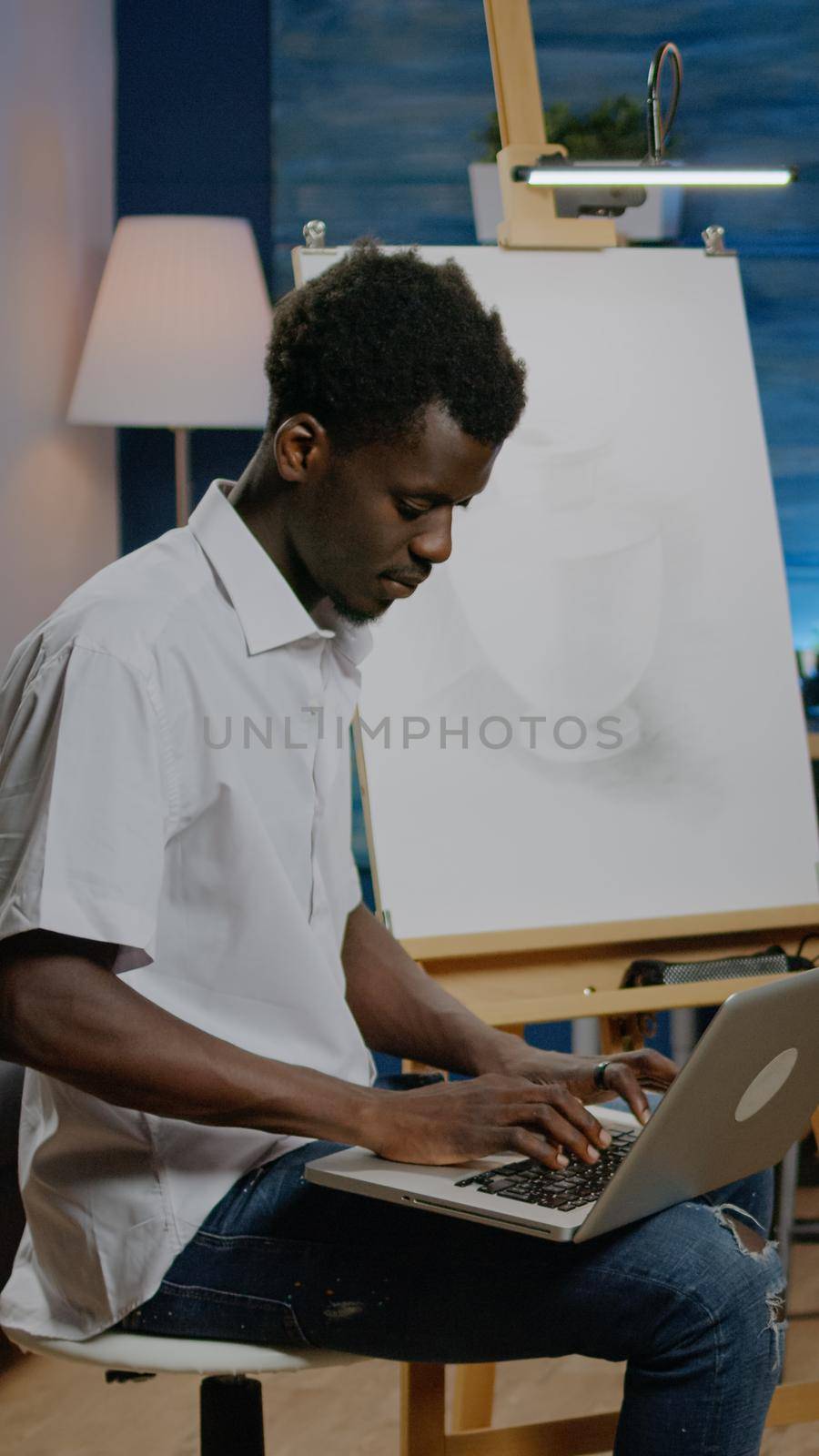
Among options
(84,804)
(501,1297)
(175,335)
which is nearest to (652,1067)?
(501,1297)

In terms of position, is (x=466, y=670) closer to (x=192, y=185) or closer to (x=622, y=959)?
(x=622, y=959)

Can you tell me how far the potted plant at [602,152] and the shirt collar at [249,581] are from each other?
1.79 metres

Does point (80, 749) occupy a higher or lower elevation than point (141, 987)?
higher

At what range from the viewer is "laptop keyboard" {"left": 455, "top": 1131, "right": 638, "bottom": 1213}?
0.93m

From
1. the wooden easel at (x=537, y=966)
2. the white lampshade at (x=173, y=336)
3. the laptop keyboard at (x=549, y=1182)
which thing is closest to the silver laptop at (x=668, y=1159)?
the laptop keyboard at (x=549, y=1182)

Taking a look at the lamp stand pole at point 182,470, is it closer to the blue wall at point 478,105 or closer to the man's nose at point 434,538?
the blue wall at point 478,105

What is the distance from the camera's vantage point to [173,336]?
2.45m

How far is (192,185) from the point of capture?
112 inches

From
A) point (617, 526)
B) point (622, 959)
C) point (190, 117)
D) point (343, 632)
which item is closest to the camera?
point (343, 632)

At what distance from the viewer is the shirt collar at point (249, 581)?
108 cm

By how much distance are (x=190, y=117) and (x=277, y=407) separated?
6.44 ft

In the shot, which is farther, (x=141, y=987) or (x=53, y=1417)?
(x=53, y=1417)

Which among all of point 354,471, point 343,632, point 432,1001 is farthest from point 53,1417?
point 354,471

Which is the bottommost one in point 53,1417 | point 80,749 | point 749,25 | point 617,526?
point 53,1417
